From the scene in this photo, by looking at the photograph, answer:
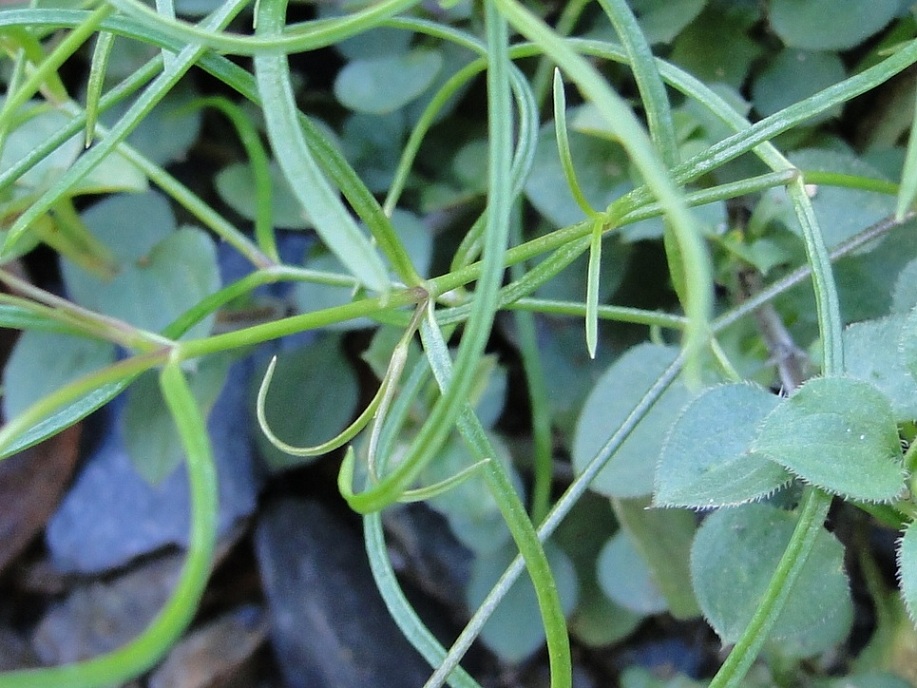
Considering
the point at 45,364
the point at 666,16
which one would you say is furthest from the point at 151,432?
the point at 666,16

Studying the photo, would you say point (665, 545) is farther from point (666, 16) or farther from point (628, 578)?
point (666, 16)

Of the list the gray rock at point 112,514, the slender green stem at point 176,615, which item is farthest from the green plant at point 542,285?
the gray rock at point 112,514

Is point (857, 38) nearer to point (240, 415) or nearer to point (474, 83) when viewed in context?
point (474, 83)

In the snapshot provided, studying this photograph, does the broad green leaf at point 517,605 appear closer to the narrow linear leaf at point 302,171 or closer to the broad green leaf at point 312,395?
the broad green leaf at point 312,395

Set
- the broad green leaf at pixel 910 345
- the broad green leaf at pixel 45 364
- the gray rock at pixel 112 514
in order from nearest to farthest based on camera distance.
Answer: the broad green leaf at pixel 910 345 → the broad green leaf at pixel 45 364 → the gray rock at pixel 112 514

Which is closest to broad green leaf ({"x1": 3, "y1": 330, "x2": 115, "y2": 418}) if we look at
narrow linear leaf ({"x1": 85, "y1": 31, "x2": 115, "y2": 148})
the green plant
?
the green plant
